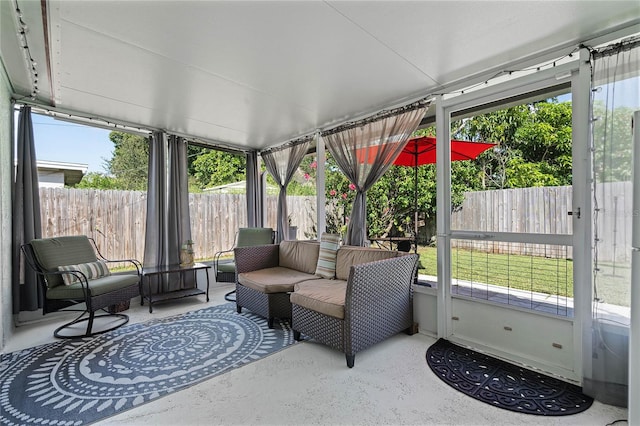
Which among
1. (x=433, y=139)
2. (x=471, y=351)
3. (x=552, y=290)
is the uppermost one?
(x=433, y=139)

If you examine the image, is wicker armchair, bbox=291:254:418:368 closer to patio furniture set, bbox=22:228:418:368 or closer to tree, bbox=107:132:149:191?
patio furniture set, bbox=22:228:418:368

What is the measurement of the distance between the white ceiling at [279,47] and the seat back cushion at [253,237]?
199 cm

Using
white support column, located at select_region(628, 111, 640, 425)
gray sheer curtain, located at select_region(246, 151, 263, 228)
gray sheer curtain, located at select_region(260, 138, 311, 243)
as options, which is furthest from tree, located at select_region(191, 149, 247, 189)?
white support column, located at select_region(628, 111, 640, 425)

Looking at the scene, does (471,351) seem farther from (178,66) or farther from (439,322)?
(178,66)

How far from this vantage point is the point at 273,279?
3.18 metres

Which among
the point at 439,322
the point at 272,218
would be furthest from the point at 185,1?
the point at 272,218

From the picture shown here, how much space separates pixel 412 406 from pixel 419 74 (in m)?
2.56

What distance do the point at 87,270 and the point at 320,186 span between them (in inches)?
113

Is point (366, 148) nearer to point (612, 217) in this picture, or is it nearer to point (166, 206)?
point (612, 217)

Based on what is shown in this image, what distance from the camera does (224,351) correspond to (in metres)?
2.47

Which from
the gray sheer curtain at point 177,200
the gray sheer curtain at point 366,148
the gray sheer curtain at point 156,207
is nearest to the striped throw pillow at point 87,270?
the gray sheer curtain at point 156,207

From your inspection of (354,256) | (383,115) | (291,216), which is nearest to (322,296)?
(354,256)

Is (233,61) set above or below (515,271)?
above

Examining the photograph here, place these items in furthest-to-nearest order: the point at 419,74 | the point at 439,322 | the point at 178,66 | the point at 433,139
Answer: the point at 433,139 < the point at 439,322 < the point at 419,74 < the point at 178,66
